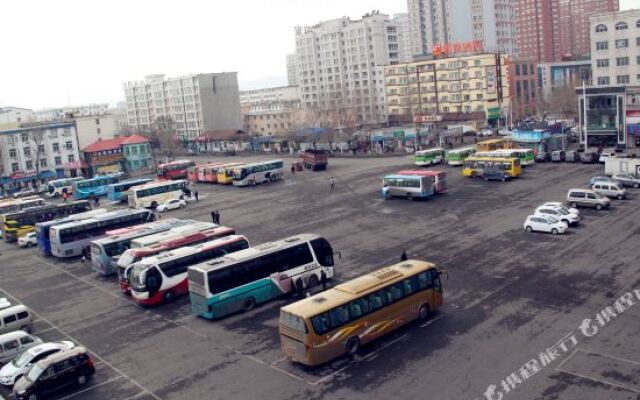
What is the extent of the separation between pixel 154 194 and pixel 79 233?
15.7m

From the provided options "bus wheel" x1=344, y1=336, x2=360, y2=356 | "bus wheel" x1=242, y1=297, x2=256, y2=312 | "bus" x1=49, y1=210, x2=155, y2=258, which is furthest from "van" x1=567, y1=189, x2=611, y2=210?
"bus" x1=49, y1=210, x2=155, y2=258

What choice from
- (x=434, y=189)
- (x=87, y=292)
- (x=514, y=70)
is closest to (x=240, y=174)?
(x=434, y=189)

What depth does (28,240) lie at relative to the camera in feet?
139

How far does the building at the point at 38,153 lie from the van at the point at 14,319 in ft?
199

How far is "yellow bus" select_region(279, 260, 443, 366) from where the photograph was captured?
1817cm

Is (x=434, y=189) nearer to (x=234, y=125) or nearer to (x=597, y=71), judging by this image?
(x=597, y=71)

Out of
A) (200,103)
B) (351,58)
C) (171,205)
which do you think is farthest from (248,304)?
(351,58)

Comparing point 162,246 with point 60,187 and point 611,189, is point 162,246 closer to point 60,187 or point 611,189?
point 611,189

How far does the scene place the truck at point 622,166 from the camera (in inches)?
1718

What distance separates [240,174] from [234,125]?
71973 millimetres

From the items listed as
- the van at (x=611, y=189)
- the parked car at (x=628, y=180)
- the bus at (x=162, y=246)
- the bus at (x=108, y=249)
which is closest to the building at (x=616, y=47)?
the parked car at (x=628, y=180)

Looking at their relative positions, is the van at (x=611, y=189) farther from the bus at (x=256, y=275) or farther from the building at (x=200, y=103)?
the building at (x=200, y=103)

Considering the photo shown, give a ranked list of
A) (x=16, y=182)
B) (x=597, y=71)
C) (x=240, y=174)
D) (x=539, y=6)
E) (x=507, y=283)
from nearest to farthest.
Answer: (x=507, y=283) → (x=240, y=174) → (x=597, y=71) → (x=16, y=182) → (x=539, y=6)

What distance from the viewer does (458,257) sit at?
28.8 metres
